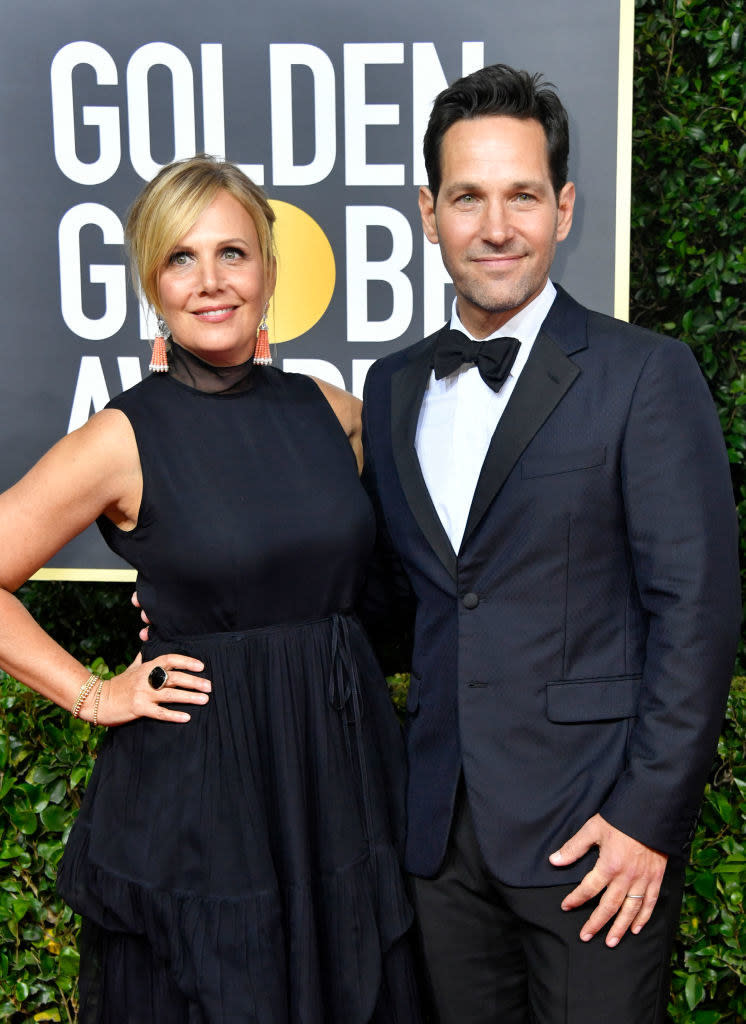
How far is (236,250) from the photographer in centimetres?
213

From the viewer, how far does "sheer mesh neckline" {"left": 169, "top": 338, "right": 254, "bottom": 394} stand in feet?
7.00

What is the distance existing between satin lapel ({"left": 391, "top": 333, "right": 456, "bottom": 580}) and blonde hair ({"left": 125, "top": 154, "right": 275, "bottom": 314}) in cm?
44

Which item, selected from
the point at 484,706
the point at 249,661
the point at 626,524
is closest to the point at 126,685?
the point at 249,661

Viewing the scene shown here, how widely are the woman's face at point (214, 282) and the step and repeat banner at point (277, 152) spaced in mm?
1193

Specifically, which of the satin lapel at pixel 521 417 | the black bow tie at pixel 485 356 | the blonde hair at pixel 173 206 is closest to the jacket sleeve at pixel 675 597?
A: the satin lapel at pixel 521 417

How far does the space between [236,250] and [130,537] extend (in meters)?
0.64

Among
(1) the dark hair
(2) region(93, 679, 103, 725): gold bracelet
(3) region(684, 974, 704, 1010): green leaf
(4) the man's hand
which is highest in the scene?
(1) the dark hair

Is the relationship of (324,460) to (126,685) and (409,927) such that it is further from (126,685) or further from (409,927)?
(409,927)

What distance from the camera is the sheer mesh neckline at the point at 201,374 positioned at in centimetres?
213

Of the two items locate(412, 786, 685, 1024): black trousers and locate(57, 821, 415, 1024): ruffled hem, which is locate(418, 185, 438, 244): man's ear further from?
locate(57, 821, 415, 1024): ruffled hem

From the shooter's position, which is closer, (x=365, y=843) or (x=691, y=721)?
(x=691, y=721)

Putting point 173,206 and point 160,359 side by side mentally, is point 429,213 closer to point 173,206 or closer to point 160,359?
point 173,206

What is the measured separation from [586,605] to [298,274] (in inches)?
74.0

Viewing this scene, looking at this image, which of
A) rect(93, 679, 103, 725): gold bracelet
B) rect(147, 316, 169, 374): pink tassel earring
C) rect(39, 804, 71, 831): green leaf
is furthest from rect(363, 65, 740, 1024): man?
rect(39, 804, 71, 831): green leaf
